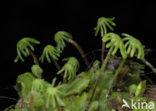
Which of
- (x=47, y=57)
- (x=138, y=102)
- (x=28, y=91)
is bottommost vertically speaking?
(x=138, y=102)

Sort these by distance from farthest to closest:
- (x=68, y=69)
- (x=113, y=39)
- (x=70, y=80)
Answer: (x=70, y=80) → (x=68, y=69) → (x=113, y=39)

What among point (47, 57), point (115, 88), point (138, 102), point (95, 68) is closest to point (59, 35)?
point (47, 57)

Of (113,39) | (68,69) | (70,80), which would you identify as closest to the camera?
(113,39)

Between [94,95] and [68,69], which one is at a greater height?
[68,69]

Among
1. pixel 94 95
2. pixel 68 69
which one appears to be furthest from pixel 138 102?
pixel 68 69

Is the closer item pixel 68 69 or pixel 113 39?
pixel 113 39

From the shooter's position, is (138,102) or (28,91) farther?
(28,91)

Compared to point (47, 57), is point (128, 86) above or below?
below

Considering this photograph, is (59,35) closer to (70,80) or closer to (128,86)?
(70,80)

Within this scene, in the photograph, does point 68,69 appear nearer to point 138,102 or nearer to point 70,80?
point 70,80
